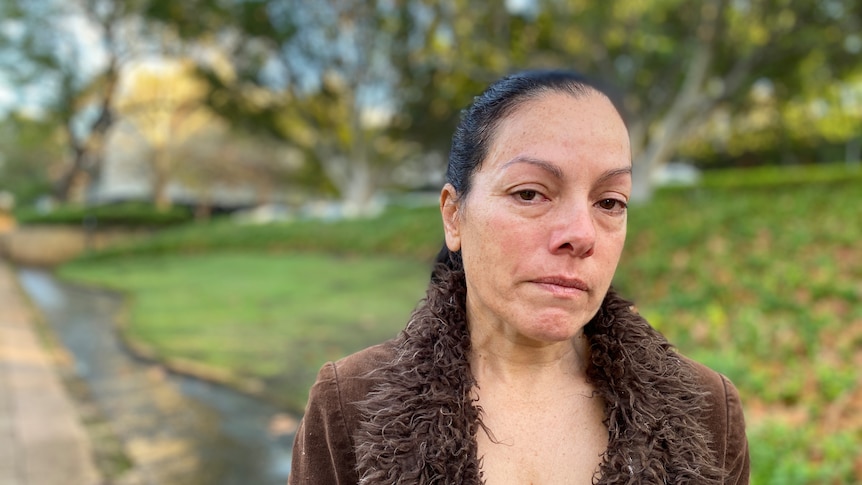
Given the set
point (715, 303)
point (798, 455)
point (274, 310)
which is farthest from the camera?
point (274, 310)

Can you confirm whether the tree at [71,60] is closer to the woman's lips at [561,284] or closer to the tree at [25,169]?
the tree at [25,169]

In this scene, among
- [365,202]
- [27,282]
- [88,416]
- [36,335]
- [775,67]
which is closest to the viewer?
[88,416]

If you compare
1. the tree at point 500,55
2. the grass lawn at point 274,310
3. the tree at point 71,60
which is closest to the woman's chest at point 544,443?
the grass lawn at point 274,310

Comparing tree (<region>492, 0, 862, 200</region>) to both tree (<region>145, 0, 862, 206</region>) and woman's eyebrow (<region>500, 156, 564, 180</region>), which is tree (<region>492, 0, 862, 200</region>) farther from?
woman's eyebrow (<region>500, 156, 564, 180</region>)

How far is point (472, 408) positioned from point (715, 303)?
6.65 m

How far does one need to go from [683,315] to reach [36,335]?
8.86 m

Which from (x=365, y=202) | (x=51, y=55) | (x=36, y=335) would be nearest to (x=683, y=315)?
(x=36, y=335)

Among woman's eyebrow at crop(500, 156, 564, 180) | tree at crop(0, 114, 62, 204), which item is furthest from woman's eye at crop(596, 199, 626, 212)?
tree at crop(0, 114, 62, 204)

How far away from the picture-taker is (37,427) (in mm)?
5910

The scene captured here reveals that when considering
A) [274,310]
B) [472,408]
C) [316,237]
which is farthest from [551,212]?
[316,237]

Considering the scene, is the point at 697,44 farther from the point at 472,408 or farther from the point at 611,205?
the point at 472,408

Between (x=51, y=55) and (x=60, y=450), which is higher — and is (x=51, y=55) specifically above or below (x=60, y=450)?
above

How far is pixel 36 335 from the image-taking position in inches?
400

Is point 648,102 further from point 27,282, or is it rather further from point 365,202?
point 27,282
